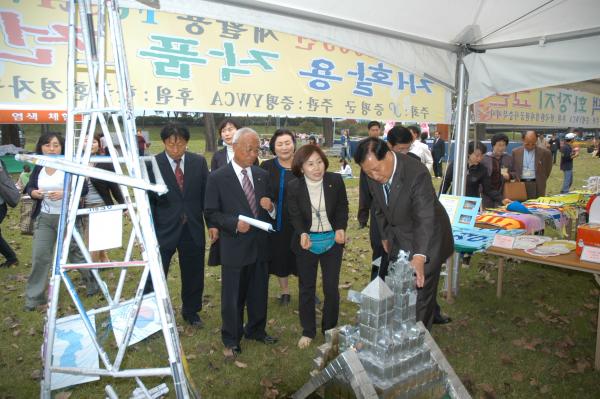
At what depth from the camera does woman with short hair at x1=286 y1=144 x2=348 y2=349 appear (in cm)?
362

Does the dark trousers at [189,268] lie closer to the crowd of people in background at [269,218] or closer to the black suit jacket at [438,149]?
the crowd of people in background at [269,218]

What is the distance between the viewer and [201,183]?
4074 mm

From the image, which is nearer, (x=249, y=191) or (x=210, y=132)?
(x=249, y=191)

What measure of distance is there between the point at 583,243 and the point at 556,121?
2543 millimetres

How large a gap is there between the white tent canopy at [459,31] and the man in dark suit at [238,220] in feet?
3.41

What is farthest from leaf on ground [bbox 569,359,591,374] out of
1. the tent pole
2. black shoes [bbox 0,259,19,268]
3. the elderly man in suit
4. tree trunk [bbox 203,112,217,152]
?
tree trunk [bbox 203,112,217,152]

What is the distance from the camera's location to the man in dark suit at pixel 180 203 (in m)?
3.86

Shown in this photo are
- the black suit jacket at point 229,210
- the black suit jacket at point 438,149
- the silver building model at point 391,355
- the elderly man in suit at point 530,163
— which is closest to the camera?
the silver building model at point 391,355

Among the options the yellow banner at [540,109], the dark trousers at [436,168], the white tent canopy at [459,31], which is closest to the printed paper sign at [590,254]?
the white tent canopy at [459,31]

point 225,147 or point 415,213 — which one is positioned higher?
point 225,147

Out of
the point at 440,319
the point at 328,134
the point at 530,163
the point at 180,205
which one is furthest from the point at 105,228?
the point at 328,134

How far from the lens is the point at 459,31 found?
414 centimetres

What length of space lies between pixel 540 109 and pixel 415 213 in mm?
3518

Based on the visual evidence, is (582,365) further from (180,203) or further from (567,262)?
(180,203)
